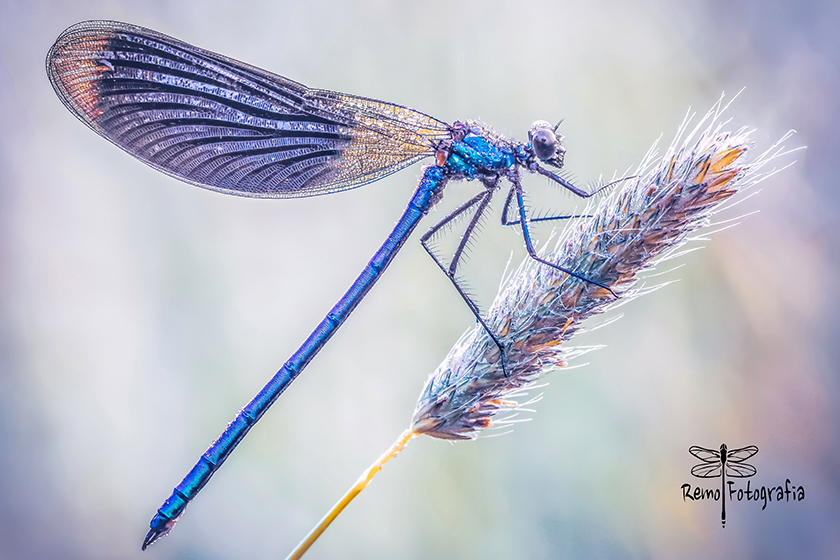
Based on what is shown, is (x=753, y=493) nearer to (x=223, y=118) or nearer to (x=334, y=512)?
(x=334, y=512)

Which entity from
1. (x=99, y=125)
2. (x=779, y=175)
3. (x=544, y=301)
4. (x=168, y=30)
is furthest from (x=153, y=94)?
(x=779, y=175)

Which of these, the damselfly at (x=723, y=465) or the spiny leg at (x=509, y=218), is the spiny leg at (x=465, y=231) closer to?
the spiny leg at (x=509, y=218)

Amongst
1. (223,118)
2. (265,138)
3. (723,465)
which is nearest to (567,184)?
(265,138)

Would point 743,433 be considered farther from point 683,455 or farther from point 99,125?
point 99,125

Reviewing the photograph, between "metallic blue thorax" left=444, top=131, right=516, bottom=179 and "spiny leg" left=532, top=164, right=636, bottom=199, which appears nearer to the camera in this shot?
"spiny leg" left=532, top=164, right=636, bottom=199

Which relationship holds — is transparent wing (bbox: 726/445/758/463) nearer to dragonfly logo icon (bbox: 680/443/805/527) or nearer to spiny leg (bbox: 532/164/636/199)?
dragonfly logo icon (bbox: 680/443/805/527)

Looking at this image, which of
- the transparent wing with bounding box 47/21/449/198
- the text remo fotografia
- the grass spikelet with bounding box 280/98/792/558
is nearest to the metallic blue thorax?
the transparent wing with bounding box 47/21/449/198
